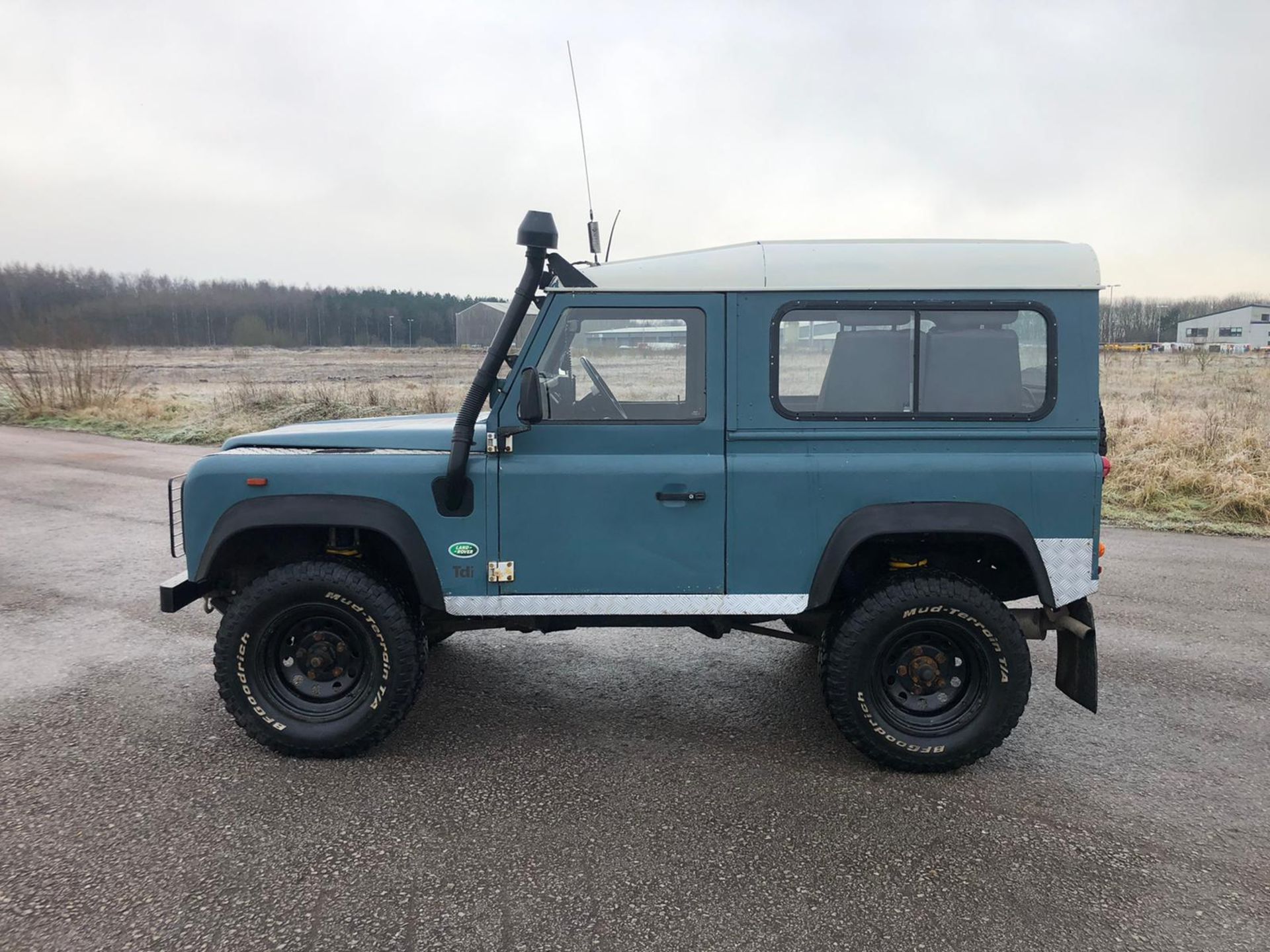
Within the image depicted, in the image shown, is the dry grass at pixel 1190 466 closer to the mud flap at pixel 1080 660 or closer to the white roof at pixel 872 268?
the mud flap at pixel 1080 660

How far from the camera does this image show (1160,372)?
29.3 m

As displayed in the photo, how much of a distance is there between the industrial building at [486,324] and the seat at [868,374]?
53.7 inches

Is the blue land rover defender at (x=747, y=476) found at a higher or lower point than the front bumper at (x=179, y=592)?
higher

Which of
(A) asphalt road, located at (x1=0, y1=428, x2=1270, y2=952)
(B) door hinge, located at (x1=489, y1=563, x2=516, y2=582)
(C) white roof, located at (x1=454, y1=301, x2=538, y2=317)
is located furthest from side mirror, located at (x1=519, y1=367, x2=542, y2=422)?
(A) asphalt road, located at (x1=0, y1=428, x2=1270, y2=952)

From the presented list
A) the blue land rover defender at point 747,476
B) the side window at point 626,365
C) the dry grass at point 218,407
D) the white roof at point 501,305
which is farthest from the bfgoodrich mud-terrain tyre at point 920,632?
the dry grass at point 218,407

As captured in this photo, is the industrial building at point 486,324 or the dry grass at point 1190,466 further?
the dry grass at point 1190,466

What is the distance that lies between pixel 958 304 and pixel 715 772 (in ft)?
7.64

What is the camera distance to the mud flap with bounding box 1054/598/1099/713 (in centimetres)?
405

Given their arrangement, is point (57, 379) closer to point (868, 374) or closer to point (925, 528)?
point (868, 374)

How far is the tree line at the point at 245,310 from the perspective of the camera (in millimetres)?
46147

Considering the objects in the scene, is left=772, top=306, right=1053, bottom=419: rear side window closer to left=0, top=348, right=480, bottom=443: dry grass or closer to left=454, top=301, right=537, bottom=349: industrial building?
left=454, top=301, right=537, bottom=349: industrial building

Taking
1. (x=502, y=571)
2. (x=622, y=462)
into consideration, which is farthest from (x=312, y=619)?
(x=622, y=462)

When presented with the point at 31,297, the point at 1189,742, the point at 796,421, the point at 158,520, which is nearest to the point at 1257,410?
the point at 1189,742

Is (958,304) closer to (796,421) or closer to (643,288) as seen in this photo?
(796,421)
